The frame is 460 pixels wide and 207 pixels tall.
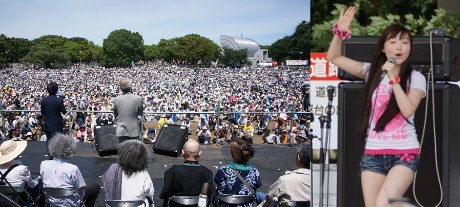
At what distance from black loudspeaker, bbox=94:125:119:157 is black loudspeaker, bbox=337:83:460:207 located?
6.94 m

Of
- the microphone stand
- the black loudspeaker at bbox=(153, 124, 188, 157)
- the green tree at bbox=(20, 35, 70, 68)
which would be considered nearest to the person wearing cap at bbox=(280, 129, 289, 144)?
the black loudspeaker at bbox=(153, 124, 188, 157)

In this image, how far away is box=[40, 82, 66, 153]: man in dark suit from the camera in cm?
804

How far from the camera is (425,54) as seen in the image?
254 centimetres

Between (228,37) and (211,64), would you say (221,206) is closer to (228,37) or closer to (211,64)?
(211,64)

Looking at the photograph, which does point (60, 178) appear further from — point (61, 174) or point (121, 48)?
point (121, 48)

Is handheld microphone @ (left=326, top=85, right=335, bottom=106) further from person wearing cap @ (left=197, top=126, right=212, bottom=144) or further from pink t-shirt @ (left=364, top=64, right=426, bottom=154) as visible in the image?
person wearing cap @ (left=197, top=126, right=212, bottom=144)

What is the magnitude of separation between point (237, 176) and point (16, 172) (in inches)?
77.7

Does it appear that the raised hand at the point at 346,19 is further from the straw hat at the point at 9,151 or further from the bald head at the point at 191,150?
the straw hat at the point at 9,151

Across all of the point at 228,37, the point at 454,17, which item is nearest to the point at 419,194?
the point at 454,17

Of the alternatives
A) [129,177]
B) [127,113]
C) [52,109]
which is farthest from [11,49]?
[129,177]

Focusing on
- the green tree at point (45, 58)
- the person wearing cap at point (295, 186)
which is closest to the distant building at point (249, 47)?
the green tree at point (45, 58)

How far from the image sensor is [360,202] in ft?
8.80

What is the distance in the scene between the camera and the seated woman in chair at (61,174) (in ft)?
15.5

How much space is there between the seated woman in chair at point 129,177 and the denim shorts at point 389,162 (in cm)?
220
